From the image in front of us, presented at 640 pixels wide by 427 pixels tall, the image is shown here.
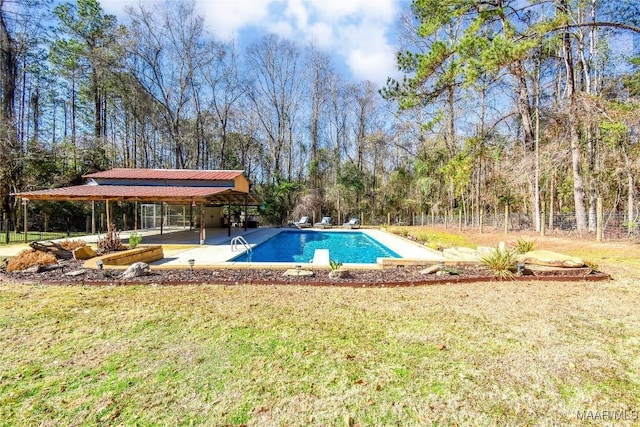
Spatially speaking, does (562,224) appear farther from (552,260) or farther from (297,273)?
(297,273)

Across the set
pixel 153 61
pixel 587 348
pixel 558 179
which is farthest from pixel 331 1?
pixel 153 61

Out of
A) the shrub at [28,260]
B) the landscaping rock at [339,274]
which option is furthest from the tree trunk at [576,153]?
the shrub at [28,260]

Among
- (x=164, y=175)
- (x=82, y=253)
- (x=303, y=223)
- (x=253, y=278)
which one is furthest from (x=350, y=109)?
(x=253, y=278)

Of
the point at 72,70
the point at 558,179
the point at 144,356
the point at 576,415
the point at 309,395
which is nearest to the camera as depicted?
the point at 576,415

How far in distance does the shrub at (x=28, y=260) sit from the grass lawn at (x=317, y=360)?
2283mm

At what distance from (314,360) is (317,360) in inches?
1.0

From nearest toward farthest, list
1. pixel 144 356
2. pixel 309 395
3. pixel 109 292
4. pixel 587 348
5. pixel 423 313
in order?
pixel 309 395, pixel 144 356, pixel 587 348, pixel 423 313, pixel 109 292

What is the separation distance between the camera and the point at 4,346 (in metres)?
2.97

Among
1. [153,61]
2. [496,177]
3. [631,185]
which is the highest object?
[153,61]

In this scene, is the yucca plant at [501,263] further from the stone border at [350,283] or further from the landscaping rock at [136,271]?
the landscaping rock at [136,271]

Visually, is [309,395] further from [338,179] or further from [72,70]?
[72,70]

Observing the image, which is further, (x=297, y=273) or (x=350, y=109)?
(x=350, y=109)

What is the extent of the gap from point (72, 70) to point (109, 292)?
2221 centimetres

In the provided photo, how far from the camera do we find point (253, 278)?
5.84 m
